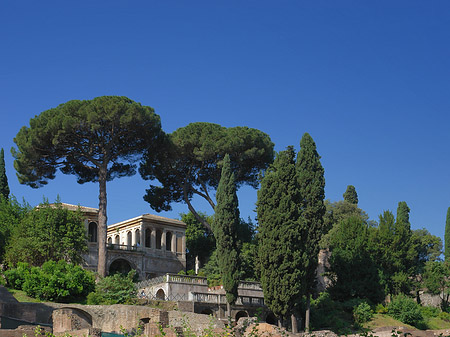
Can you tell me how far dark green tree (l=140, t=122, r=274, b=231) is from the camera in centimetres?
4262

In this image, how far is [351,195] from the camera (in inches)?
2773

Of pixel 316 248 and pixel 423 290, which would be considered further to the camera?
pixel 423 290

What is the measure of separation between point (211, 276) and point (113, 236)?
597 inches

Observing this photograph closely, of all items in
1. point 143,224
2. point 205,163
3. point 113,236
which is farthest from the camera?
point 113,236

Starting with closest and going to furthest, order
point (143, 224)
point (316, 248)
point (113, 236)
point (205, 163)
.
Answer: point (316, 248) → point (205, 163) → point (143, 224) → point (113, 236)

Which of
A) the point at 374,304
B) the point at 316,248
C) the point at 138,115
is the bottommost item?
the point at 374,304

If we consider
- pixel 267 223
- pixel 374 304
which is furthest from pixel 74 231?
pixel 374 304

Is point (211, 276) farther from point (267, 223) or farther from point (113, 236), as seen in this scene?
point (113, 236)

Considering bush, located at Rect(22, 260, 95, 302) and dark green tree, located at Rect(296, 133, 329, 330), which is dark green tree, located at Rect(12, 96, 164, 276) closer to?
bush, located at Rect(22, 260, 95, 302)

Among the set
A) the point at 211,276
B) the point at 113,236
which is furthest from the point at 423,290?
the point at 113,236

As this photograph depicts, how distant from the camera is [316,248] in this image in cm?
3316

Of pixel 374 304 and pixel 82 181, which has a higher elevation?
pixel 82 181

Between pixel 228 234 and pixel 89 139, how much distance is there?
11.4 m

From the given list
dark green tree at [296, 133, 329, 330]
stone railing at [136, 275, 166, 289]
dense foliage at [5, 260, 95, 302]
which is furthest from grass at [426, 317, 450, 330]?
dense foliage at [5, 260, 95, 302]
